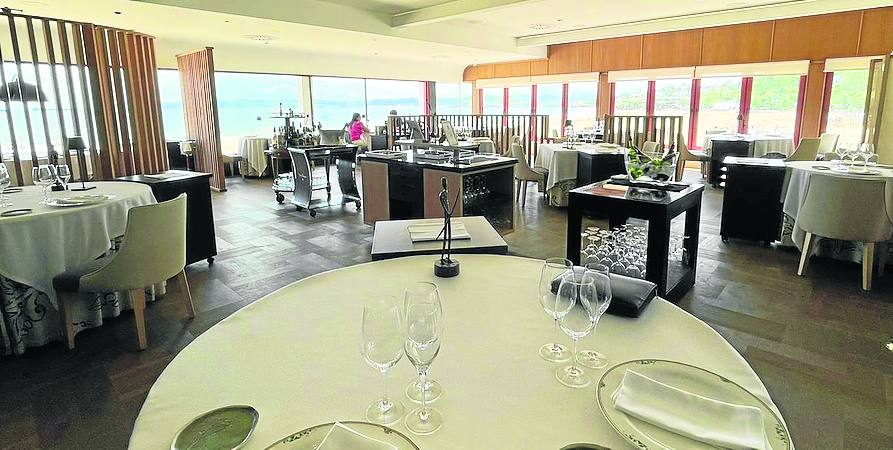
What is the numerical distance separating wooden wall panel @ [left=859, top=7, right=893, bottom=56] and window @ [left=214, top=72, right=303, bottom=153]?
1159cm

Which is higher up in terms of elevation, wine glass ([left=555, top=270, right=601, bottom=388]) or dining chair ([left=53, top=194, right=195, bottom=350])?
wine glass ([left=555, top=270, right=601, bottom=388])

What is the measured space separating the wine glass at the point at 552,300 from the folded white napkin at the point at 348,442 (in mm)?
486

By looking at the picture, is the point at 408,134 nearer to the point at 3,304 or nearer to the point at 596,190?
the point at 596,190

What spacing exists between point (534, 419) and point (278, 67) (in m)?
11.7

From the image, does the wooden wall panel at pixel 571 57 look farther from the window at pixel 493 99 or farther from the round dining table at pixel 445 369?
the round dining table at pixel 445 369

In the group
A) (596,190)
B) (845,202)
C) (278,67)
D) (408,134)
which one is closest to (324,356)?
(596,190)

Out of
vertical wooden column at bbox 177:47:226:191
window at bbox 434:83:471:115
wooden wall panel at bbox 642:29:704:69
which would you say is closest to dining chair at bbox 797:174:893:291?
wooden wall panel at bbox 642:29:704:69

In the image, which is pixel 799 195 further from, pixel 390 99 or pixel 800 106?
pixel 390 99

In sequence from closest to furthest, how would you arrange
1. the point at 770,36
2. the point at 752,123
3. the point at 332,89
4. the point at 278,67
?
the point at 770,36, the point at 752,123, the point at 278,67, the point at 332,89

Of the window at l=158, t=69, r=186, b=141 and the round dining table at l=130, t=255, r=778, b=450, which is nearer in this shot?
the round dining table at l=130, t=255, r=778, b=450

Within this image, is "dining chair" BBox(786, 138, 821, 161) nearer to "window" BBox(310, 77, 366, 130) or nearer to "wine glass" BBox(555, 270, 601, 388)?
"wine glass" BBox(555, 270, 601, 388)

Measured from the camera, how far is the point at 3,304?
2.96 m

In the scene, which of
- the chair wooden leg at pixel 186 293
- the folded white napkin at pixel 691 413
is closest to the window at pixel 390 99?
the chair wooden leg at pixel 186 293

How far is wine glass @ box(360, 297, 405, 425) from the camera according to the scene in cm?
101
